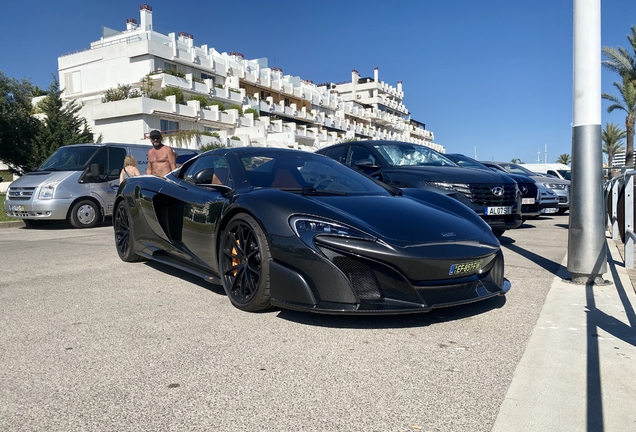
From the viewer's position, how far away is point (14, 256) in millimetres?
6781

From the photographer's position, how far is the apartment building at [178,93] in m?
41.5

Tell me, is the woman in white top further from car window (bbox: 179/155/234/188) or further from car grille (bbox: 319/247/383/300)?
car grille (bbox: 319/247/383/300)

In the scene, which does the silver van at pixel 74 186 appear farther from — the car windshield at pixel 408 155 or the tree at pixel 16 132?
the tree at pixel 16 132

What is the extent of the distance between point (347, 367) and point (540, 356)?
1.10 metres

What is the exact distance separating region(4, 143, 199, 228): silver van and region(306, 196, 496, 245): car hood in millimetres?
7682

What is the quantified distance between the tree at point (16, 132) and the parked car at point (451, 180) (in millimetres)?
33660

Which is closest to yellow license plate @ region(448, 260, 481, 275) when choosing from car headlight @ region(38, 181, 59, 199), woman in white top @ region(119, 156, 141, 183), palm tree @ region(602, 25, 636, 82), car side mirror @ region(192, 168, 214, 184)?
car side mirror @ region(192, 168, 214, 184)

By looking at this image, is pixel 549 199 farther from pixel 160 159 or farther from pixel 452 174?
pixel 160 159

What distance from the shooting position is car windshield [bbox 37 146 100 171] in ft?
36.5

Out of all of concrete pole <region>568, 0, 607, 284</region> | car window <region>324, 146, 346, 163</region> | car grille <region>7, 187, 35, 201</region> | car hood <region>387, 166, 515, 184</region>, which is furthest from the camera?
car grille <region>7, 187, 35, 201</region>

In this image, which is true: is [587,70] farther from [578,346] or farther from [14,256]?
[14,256]

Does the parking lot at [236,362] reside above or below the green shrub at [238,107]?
below

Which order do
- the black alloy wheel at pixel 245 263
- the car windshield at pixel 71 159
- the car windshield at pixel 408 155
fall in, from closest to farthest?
1. the black alloy wheel at pixel 245 263
2. the car windshield at pixel 408 155
3. the car windshield at pixel 71 159

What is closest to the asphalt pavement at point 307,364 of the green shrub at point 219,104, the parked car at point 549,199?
the parked car at point 549,199
